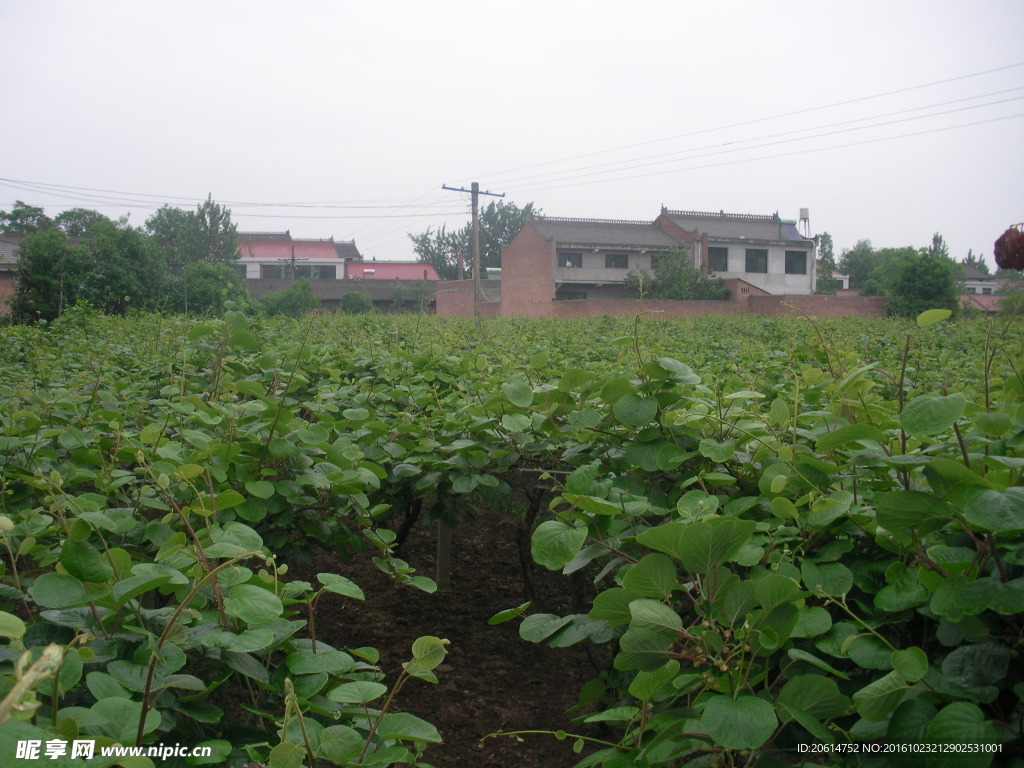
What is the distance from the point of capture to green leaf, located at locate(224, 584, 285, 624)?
3.25 ft

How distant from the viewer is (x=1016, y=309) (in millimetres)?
1181

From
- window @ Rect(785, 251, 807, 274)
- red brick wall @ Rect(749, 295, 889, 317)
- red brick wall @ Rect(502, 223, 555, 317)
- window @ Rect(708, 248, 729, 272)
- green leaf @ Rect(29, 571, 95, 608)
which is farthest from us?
window @ Rect(785, 251, 807, 274)

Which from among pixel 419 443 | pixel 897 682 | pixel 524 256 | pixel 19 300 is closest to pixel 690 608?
pixel 897 682

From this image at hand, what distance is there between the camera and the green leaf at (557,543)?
46.8 inches

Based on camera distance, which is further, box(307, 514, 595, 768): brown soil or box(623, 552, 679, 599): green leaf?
box(307, 514, 595, 768): brown soil

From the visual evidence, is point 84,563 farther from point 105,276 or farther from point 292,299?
point 292,299

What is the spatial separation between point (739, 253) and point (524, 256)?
11355 mm

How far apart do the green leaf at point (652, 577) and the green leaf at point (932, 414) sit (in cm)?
37

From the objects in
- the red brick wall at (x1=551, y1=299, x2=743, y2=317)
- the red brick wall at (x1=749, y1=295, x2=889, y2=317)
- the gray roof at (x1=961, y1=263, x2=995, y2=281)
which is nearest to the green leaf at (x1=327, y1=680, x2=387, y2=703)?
the red brick wall at (x1=551, y1=299, x2=743, y2=317)

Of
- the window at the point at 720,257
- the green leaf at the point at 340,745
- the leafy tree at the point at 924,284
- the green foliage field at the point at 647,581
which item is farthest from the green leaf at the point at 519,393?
the window at the point at 720,257

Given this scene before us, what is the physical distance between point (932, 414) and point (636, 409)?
656 millimetres

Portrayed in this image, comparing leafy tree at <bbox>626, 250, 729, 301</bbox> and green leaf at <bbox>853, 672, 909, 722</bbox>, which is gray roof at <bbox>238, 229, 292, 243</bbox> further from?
green leaf at <bbox>853, 672, 909, 722</bbox>

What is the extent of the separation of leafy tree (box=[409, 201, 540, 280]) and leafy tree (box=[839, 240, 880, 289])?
1000 inches

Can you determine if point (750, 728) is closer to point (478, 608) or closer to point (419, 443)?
point (419, 443)
